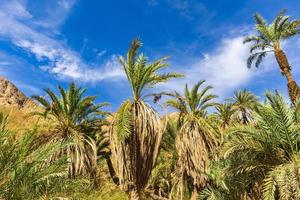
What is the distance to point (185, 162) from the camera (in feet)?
76.2

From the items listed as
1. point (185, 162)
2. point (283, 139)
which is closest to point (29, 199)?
point (283, 139)

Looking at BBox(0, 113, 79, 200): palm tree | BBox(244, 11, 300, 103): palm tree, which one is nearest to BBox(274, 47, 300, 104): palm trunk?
BBox(244, 11, 300, 103): palm tree

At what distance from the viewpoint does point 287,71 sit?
30828mm

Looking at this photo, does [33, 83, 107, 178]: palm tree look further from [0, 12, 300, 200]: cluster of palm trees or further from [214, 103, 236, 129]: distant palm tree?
[214, 103, 236, 129]: distant palm tree

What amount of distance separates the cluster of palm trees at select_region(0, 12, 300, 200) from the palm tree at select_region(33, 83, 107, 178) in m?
0.06

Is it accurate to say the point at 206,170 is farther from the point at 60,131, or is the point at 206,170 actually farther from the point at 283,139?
the point at 60,131

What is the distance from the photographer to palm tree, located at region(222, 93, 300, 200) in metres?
17.7

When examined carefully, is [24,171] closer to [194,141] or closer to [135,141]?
[135,141]

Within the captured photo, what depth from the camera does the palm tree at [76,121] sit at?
77.7ft

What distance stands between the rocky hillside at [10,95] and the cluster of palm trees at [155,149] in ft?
89.3

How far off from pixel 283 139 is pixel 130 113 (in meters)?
6.64

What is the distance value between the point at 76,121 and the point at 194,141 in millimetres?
6944

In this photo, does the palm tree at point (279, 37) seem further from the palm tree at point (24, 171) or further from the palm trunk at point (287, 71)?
the palm tree at point (24, 171)

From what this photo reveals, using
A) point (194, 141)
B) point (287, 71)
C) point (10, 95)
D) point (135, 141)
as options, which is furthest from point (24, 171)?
point (10, 95)
